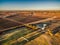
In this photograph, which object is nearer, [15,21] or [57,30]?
[57,30]

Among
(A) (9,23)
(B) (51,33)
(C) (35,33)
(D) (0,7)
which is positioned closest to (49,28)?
(B) (51,33)

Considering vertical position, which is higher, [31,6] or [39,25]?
[31,6]

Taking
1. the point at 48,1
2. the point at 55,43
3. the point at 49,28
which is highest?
the point at 48,1

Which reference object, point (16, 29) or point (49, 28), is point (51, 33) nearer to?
point (49, 28)

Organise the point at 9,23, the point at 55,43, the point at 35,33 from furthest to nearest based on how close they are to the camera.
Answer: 1. the point at 9,23
2. the point at 35,33
3. the point at 55,43

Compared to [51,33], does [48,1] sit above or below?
above

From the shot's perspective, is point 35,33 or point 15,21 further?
point 15,21

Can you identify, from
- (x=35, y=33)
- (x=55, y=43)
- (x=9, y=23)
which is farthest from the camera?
(x=9, y=23)

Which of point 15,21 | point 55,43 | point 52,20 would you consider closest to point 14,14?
point 15,21

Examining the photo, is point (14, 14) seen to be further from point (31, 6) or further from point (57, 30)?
point (57, 30)
